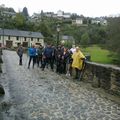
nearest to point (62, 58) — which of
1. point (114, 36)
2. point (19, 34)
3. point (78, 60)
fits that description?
point (78, 60)

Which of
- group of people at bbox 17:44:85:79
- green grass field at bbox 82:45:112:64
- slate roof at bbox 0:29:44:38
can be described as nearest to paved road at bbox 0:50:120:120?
group of people at bbox 17:44:85:79

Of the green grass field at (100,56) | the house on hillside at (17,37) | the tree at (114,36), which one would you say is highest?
the tree at (114,36)

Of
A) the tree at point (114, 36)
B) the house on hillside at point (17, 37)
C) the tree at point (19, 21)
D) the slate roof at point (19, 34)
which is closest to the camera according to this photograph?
the tree at point (114, 36)

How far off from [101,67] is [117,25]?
5422 centimetres

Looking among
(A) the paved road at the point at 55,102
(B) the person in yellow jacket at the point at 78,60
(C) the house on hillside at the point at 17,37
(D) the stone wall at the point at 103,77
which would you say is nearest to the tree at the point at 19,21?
(C) the house on hillside at the point at 17,37

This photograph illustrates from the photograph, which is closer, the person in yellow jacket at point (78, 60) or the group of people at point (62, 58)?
the person in yellow jacket at point (78, 60)

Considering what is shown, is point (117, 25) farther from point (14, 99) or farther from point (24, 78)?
point (14, 99)

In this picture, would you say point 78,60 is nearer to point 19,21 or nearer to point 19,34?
point 19,34

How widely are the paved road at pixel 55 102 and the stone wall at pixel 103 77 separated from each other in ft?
1.67

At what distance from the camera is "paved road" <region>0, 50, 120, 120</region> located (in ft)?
33.5

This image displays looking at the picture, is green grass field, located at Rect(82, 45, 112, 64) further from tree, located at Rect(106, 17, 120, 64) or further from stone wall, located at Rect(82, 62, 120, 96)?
stone wall, located at Rect(82, 62, 120, 96)

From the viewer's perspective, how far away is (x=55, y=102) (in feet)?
39.7

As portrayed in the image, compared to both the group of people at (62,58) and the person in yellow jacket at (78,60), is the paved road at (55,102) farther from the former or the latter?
the group of people at (62,58)

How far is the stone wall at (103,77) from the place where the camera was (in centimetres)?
1373
